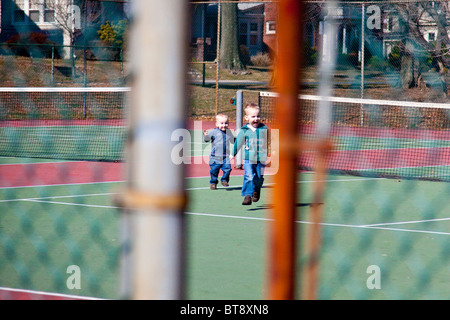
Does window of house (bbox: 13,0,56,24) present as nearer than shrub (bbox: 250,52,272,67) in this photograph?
No

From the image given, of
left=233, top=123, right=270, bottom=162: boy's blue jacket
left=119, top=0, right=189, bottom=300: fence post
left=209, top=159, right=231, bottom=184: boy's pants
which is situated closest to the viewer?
left=119, top=0, right=189, bottom=300: fence post

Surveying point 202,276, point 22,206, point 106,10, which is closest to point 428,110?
point 106,10

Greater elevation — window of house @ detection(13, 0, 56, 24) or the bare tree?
window of house @ detection(13, 0, 56, 24)

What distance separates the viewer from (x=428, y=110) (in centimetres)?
2005

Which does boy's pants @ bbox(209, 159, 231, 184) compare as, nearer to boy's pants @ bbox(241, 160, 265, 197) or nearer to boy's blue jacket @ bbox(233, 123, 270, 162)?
boy's blue jacket @ bbox(233, 123, 270, 162)

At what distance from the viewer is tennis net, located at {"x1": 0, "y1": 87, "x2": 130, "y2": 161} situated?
528 inches

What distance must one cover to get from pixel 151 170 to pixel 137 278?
0.19 metres

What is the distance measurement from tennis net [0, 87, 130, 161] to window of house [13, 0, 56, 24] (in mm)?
6239

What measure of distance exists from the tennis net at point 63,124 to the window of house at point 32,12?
20.5 feet

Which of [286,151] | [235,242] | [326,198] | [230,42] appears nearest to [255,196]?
[326,198]

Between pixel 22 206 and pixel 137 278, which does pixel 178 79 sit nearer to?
pixel 137 278

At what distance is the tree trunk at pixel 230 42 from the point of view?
78.8 ft
